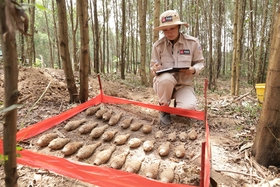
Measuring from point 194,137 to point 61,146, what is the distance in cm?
130

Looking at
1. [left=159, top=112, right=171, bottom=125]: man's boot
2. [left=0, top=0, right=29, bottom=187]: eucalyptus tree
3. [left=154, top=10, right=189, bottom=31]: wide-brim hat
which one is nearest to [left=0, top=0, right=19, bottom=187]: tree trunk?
[left=0, top=0, right=29, bottom=187]: eucalyptus tree

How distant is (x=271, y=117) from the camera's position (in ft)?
5.71

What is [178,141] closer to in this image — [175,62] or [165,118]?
[165,118]

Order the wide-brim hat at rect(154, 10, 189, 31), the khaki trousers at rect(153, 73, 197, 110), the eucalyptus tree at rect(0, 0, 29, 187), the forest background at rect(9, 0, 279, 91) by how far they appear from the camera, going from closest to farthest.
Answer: the eucalyptus tree at rect(0, 0, 29, 187), the wide-brim hat at rect(154, 10, 189, 31), the khaki trousers at rect(153, 73, 197, 110), the forest background at rect(9, 0, 279, 91)

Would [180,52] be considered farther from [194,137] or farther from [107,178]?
[107,178]

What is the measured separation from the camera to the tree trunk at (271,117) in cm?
170

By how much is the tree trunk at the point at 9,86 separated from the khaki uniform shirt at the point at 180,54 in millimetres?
2384

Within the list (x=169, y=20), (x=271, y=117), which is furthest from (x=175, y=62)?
(x=271, y=117)

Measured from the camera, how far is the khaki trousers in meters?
2.75

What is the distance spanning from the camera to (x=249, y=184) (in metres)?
1.65

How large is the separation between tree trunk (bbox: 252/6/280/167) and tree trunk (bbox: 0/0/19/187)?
175cm

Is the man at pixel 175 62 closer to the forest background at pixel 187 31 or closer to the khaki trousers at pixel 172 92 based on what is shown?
the khaki trousers at pixel 172 92

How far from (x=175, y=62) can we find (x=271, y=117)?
1.38 metres

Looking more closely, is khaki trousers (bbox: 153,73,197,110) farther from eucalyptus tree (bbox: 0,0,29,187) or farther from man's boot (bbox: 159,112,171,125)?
eucalyptus tree (bbox: 0,0,29,187)
